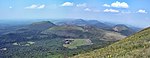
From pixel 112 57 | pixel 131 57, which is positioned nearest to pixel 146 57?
pixel 131 57

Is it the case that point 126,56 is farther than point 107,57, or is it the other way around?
point 107,57

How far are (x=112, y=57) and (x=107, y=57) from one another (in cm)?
380

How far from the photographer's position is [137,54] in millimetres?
74500

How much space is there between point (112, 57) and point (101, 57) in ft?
24.4

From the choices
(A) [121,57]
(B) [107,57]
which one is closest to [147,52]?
(A) [121,57]

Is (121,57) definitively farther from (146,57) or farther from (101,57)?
(101,57)

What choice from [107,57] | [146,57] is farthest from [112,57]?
[146,57]

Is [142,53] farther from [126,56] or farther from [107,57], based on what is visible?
[107,57]

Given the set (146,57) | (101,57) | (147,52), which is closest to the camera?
(146,57)

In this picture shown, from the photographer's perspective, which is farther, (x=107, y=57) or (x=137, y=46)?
(x=137, y=46)

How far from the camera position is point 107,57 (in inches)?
3359

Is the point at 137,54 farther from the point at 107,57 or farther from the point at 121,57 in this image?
the point at 107,57

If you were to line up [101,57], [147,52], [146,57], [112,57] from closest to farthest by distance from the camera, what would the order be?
[146,57], [147,52], [112,57], [101,57]

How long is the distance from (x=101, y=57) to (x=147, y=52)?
18607 mm
